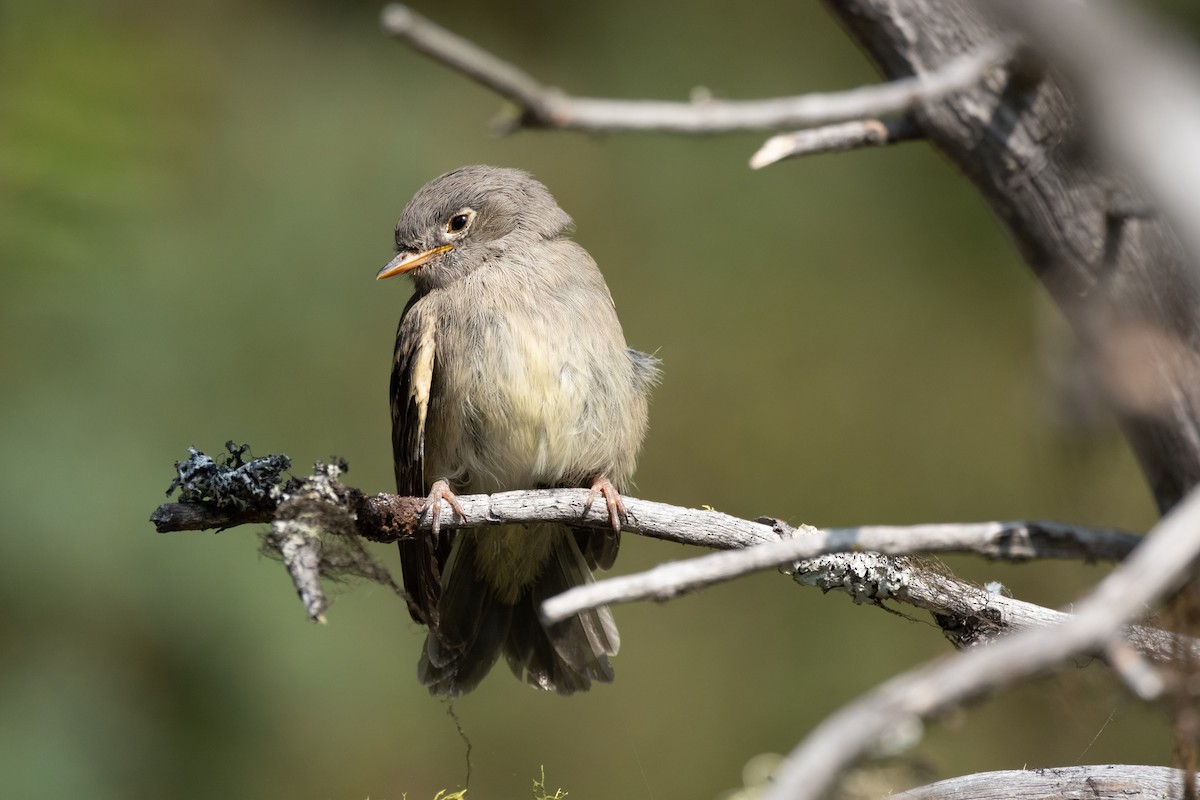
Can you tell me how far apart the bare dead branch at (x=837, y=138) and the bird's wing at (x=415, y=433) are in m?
1.84

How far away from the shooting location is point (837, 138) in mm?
2783

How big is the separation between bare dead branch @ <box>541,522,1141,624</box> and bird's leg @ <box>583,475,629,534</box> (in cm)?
144

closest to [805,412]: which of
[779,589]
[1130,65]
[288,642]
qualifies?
[779,589]

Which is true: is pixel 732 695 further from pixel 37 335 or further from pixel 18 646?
pixel 37 335

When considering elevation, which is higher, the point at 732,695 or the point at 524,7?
the point at 524,7

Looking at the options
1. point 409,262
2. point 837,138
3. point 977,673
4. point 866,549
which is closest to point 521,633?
point 409,262

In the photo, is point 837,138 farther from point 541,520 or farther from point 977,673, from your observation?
point 977,673

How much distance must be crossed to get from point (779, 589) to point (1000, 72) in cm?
399

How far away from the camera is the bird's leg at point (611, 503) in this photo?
358 cm

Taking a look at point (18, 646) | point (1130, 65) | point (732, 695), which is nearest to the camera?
point (1130, 65)

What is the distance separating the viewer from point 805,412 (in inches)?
268

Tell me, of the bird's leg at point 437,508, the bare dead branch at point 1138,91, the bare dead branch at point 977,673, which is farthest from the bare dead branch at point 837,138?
the bird's leg at point 437,508

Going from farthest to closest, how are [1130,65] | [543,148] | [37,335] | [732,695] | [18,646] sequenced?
[543,148] → [732,695] → [37,335] → [18,646] → [1130,65]

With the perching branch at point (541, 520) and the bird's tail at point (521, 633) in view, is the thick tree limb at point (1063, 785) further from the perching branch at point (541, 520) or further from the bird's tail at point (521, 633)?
the bird's tail at point (521, 633)
